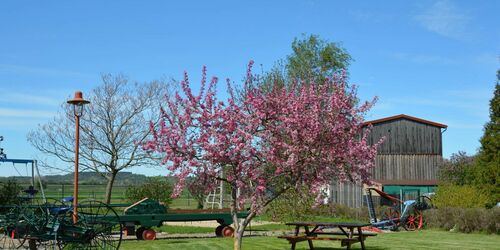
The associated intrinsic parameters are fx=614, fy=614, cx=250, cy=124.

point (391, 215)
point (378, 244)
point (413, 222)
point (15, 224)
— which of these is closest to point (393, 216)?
point (391, 215)

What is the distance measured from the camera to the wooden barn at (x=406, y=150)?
39.2m

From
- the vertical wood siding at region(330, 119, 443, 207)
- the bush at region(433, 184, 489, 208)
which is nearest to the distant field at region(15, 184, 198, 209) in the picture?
the vertical wood siding at region(330, 119, 443, 207)

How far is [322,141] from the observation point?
11.2 m

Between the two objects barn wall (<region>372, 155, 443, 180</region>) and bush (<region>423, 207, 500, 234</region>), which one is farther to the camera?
barn wall (<region>372, 155, 443, 180</region>)

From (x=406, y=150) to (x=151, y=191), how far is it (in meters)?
17.9

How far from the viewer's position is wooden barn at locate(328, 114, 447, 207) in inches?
1543

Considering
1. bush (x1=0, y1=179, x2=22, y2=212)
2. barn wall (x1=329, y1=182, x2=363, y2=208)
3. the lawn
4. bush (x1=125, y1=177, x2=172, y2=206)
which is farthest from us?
barn wall (x1=329, y1=182, x2=363, y2=208)

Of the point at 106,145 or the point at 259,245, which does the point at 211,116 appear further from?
the point at 106,145

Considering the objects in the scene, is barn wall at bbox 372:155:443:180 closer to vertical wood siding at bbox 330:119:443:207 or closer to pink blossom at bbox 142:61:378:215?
vertical wood siding at bbox 330:119:443:207

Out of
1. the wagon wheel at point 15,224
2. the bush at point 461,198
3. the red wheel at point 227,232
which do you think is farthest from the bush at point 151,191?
the wagon wheel at point 15,224

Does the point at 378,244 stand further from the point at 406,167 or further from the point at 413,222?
the point at 406,167

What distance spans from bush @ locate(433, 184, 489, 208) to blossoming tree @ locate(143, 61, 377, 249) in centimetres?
1382

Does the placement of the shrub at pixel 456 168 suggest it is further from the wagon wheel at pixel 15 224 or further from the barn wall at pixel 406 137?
the wagon wheel at pixel 15 224

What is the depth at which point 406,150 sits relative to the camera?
130 feet
